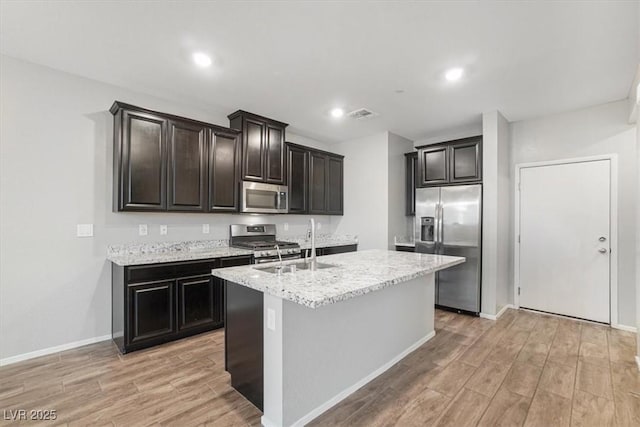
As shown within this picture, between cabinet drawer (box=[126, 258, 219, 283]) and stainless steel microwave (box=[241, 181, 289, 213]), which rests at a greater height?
stainless steel microwave (box=[241, 181, 289, 213])

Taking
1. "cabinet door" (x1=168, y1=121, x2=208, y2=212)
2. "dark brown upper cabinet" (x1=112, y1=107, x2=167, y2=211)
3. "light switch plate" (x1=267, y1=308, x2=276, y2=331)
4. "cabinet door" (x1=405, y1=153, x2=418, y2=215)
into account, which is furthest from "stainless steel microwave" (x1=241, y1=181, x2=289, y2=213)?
"light switch plate" (x1=267, y1=308, x2=276, y2=331)

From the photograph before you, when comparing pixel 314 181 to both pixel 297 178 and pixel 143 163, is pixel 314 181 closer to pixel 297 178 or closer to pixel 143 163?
pixel 297 178

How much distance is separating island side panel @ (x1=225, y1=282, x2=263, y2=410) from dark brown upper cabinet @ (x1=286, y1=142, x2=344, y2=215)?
98.8 inches

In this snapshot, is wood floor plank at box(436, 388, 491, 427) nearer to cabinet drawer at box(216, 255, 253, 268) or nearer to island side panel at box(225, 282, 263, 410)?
island side panel at box(225, 282, 263, 410)

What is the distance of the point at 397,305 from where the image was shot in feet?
8.73

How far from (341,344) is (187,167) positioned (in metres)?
2.55

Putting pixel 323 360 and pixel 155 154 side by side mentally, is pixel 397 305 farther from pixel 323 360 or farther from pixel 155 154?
pixel 155 154

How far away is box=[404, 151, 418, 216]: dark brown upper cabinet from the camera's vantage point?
5.13m

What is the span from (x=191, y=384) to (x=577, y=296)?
14.7 ft

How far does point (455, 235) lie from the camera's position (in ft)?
13.6

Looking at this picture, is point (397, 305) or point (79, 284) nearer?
point (397, 305)

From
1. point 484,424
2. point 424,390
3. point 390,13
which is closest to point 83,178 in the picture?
point 390,13

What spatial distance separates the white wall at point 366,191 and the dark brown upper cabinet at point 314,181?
18 cm

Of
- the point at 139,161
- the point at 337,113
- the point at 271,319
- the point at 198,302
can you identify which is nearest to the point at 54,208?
the point at 139,161
